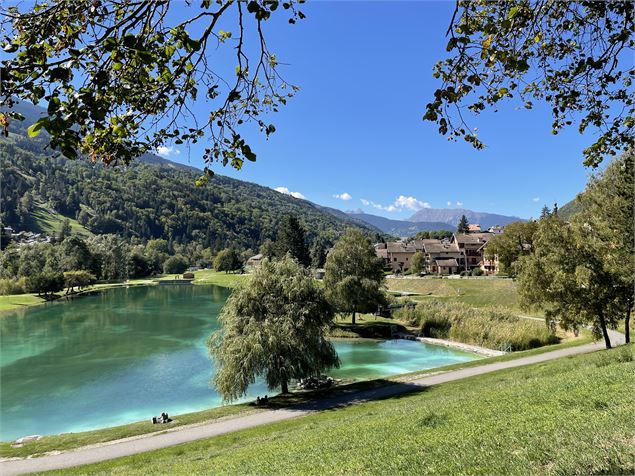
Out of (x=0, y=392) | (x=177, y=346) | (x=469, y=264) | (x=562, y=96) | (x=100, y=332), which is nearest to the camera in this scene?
(x=562, y=96)

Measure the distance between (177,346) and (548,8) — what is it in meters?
42.5

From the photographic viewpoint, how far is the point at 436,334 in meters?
45.0

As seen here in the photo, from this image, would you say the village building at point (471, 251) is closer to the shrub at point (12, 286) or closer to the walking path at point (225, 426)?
the walking path at point (225, 426)

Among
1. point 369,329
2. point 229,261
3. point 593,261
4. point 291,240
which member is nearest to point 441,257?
point 291,240

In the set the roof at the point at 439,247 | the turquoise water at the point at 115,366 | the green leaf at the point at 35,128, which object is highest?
the roof at the point at 439,247

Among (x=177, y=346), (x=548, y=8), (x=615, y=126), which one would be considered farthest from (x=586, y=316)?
(x=177, y=346)

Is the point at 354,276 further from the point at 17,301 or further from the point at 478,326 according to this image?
the point at 17,301

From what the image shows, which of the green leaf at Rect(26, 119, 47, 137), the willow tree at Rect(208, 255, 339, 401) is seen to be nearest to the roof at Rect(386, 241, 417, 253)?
the willow tree at Rect(208, 255, 339, 401)

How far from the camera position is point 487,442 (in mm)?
7059

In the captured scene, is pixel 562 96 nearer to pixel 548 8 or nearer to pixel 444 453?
pixel 548 8

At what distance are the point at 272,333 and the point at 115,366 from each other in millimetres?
18928

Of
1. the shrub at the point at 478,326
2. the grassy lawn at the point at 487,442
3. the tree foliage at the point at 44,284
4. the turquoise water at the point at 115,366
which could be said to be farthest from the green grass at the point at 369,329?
the tree foliage at the point at 44,284

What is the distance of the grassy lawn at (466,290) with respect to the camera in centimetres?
5711

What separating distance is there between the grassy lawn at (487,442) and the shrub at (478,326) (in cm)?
2571
